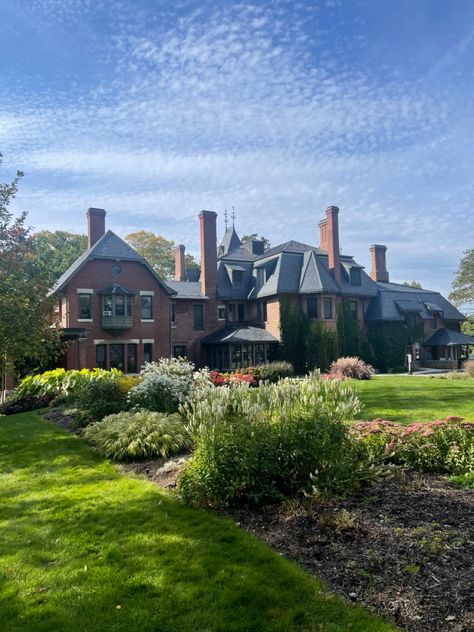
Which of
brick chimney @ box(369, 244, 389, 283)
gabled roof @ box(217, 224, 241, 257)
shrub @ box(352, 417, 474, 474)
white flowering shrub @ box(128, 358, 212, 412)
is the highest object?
gabled roof @ box(217, 224, 241, 257)

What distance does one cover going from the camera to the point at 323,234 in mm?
37188

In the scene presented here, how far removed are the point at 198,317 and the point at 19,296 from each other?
22.0 meters

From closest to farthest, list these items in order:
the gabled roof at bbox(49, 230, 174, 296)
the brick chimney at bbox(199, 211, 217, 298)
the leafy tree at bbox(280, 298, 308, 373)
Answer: the gabled roof at bbox(49, 230, 174, 296), the leafy tree at bbox(280, 298, 308, 373), the brick chimney at bbox(199, 211, 217, 298)

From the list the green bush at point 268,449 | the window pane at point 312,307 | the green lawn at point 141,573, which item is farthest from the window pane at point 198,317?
the green bush at point 268,449

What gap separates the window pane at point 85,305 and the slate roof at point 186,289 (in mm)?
6714

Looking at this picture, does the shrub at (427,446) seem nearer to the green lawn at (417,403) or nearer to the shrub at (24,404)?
the green lawn at (417,403)

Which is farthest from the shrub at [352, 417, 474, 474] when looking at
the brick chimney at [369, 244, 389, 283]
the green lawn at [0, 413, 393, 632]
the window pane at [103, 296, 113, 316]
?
the brick chimney at [369, 244, 389, 283]

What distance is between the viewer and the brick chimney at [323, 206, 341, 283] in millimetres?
35969

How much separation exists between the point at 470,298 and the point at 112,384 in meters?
53.6

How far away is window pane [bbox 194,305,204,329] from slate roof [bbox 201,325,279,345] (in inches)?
41.0

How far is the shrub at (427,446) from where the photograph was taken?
6.71 m

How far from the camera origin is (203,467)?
5.83m

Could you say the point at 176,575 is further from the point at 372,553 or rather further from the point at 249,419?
the point at 249,419

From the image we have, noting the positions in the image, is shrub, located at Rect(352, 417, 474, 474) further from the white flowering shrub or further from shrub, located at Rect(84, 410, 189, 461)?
the white flowering shrub
